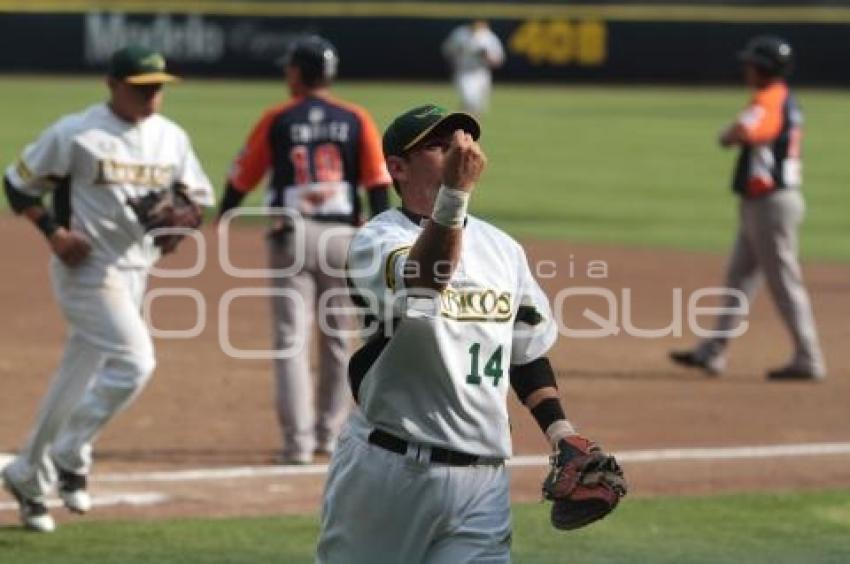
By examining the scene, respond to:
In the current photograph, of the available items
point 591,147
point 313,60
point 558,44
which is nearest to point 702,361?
point 313,60

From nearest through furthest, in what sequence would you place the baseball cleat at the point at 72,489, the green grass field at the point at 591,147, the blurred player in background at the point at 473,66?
1. the baseball cleat at the point at 72,489
2. the green grass field at the point at 591,147
3. the blurred player in background at the point at 473,66

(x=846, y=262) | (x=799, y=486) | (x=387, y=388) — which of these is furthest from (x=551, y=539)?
(x=846, y=262)

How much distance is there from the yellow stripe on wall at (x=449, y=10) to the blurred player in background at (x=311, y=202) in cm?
3431

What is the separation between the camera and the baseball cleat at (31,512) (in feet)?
28.8

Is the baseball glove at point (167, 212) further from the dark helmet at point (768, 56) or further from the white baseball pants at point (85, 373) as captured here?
the dark helmet at point (768, 56)

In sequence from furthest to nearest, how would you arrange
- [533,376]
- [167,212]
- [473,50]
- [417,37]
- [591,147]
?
[417,37] < [473,50] < [591,147] < [167,212] < [533,376]

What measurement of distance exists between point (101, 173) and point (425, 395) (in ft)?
12.7

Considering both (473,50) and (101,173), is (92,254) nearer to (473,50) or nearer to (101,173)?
(101,173)

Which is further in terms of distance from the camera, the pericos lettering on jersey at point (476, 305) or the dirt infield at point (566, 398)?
the dirt infield at point (566, 398)

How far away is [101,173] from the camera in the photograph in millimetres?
9070

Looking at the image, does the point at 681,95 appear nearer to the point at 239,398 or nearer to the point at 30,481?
the point at 239,398

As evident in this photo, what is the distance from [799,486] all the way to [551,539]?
1.72m

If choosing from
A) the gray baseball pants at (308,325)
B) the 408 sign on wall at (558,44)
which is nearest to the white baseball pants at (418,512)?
the gray baseball pants at (308,325)

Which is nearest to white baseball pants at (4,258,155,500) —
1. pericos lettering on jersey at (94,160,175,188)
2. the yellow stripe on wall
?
pericos lettering on jersey at (94,160,175,188)
